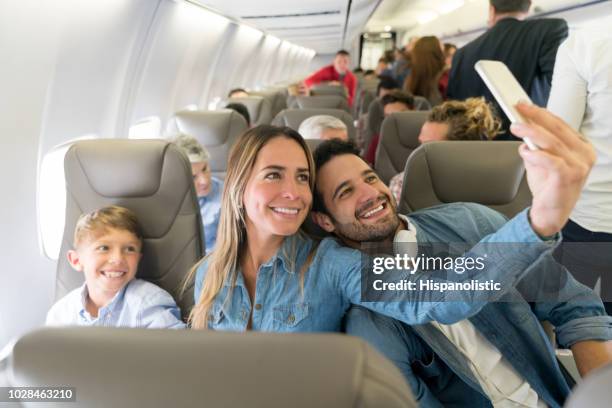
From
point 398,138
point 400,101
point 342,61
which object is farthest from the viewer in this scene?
point 342,61

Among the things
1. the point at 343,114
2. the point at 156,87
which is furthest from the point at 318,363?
the point at 156,87

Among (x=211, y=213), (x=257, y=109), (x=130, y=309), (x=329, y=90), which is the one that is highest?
(x=329, y=90)

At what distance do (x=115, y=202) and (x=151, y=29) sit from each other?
2963 millimetres

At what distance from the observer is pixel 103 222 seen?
186cm

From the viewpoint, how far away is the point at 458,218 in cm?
149

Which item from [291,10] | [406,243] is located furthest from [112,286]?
[291,10]

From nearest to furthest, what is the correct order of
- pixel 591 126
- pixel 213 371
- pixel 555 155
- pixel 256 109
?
pixel 213 371, pixel 555 155, pixel 591 126, pixel 256 109

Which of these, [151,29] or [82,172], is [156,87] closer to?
[151,29]

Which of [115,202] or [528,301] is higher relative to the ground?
[115,202]

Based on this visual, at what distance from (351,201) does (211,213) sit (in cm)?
155

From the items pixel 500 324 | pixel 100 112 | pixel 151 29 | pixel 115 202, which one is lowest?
pixel 500 324

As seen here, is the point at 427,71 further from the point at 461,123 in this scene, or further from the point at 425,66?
the point at 461,123

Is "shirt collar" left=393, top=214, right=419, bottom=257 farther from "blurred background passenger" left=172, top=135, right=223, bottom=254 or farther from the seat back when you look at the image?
"blurred background passenger" left=172, top=135, right=223, bottom=254

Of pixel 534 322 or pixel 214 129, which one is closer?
pixel 534 322
